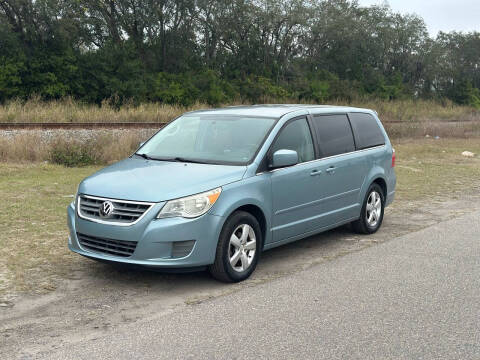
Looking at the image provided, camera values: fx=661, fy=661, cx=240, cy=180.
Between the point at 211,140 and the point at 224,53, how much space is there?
4306 cm

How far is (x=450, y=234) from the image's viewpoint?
8586 millimetres

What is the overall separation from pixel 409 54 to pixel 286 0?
17.4m

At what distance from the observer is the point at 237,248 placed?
6.29 meters

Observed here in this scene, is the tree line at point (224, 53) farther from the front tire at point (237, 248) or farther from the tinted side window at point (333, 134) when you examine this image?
the front tire at point (237, 248)

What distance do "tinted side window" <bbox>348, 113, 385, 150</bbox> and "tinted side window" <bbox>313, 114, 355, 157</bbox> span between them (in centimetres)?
17

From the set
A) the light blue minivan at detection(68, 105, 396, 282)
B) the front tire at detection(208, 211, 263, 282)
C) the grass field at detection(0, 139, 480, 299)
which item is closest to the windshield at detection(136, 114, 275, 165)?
the light blue minivan at detection(68, 105, 396, 282)

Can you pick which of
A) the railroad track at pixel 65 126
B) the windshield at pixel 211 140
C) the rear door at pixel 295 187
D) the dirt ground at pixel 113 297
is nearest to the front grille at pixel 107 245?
the dirt ground at pixel 113 297

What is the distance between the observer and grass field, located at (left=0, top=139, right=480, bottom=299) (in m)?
6.59

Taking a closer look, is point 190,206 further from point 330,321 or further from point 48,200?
point 48,200

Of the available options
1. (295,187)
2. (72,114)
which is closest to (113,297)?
(295,187)

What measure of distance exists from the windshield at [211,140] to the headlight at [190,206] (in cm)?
80

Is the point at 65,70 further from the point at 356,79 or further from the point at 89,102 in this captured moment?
the point at 356,79

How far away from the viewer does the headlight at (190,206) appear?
19.2ft

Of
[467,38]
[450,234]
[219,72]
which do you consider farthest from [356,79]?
[450,234]
